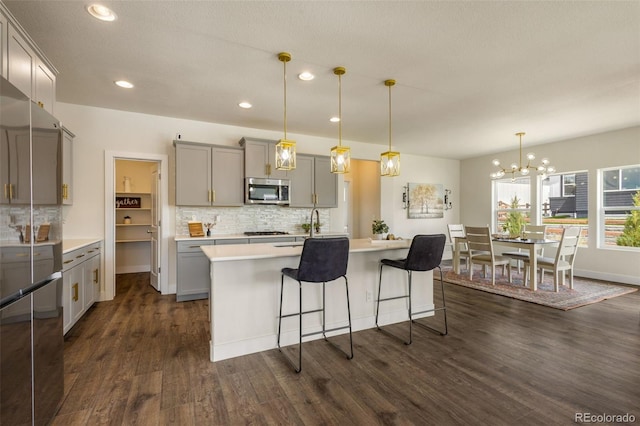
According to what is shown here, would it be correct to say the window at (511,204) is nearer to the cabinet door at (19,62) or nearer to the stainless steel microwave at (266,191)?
the stainless steel microwave at (266,191)

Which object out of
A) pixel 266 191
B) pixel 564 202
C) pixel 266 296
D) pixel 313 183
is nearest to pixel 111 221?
pixel 266 191

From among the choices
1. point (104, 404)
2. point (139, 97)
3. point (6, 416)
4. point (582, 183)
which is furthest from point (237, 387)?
point (582, 183)

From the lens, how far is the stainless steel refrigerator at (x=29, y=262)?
4.48ft

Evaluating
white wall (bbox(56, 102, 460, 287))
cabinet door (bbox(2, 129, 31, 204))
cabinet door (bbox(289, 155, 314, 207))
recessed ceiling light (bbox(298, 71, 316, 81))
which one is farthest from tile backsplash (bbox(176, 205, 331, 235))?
cabinet door (bbox(2, 129, 31, 204))

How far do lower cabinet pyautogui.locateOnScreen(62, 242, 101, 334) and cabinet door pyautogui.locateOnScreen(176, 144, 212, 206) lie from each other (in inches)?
49.5

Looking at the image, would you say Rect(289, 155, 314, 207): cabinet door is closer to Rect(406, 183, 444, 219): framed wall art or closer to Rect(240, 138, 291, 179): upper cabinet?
Rect(240, 138, 291, 179): upper cabinet

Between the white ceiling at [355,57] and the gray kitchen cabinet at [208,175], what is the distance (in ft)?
1.77

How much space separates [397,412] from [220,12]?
300 centimetres

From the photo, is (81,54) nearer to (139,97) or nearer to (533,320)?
(139,97)

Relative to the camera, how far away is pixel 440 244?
121 inches

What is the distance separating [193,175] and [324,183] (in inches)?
86.3

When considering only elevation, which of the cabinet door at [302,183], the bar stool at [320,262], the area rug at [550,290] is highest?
the cabinet door at [302,183]

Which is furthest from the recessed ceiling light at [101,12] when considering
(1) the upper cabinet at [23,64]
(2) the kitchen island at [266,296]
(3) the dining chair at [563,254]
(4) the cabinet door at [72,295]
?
(3) the dining chair at [563,254]

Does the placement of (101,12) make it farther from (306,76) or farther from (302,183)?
(302,183)
